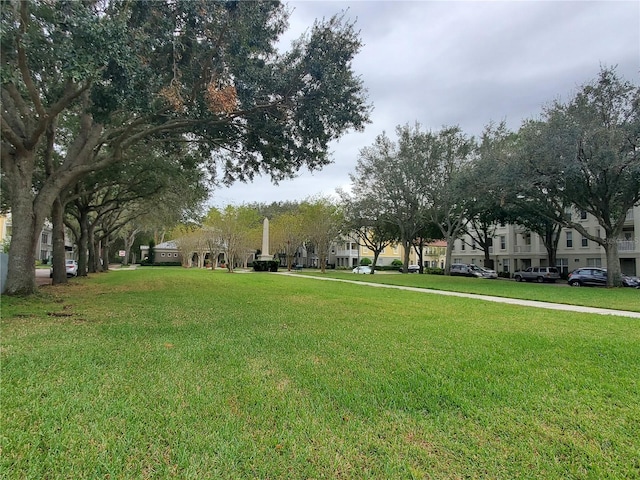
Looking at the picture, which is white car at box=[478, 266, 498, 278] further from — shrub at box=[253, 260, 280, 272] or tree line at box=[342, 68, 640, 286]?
shrub at box=[253, 260, 280, 272]

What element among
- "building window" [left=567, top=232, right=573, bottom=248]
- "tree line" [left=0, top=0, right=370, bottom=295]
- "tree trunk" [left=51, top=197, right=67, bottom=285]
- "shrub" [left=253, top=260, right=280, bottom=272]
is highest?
"tree line" [left=0, top=0, right=370, bottom=295]

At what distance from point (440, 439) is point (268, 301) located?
8773 millimetres

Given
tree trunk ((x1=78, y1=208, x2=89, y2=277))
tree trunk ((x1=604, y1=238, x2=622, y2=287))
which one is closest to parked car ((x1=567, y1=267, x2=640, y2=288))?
tree trunk ((x1=604, y1=238, x2=622, y2=287))

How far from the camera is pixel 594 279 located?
26.1 metres

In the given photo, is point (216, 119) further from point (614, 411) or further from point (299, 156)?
point (614, 411)

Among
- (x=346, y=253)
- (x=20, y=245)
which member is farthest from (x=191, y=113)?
(x=346, y=253)

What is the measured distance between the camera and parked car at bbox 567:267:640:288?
25.6 metres

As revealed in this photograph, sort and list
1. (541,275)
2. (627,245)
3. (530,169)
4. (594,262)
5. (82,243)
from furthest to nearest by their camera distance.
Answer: (594,262) → (627,245) → (541,275) → (82,243) → (530,169)

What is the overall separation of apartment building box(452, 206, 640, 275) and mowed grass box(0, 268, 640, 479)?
3605cm

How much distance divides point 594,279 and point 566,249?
1620 cm

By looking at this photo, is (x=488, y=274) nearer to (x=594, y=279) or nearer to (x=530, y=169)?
(x=594, y=279)

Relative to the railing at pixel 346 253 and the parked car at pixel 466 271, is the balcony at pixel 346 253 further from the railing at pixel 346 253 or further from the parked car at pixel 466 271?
the parked car at pixel 466 271

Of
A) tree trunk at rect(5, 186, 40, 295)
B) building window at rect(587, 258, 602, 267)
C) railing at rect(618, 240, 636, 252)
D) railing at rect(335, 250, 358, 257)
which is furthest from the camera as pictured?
railing at rect(335, 250, 358, 257)

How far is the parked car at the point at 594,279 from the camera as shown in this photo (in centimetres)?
2564
